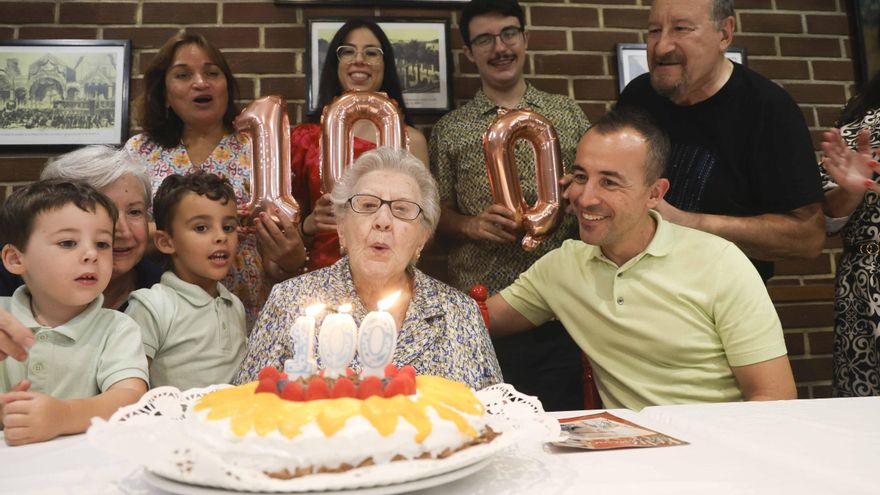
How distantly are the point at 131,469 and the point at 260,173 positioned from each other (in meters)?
1.33

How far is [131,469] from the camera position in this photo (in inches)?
44.0

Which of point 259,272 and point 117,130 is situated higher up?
point 117,130

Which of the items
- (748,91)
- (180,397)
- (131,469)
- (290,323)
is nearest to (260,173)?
(290,323)

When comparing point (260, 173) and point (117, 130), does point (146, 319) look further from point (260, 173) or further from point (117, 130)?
point (117, 130)

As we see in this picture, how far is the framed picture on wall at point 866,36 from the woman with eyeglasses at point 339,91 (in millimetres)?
2764

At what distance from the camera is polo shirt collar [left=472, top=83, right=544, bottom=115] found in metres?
3.11

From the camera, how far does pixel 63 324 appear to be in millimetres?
1725

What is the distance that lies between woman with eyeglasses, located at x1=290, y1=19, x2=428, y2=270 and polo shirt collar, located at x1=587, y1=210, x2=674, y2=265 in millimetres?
948

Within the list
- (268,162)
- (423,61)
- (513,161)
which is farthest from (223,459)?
(423,61)

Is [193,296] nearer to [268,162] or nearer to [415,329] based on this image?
[268,162]

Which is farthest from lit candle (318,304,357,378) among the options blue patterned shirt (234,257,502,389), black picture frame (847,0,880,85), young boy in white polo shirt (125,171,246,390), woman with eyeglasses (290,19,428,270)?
black picture frame (847,0,880,85)

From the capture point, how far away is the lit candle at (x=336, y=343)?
1203 millimetres

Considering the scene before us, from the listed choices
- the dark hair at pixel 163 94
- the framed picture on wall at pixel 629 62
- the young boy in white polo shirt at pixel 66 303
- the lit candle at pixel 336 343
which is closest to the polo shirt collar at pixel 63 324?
the young boy in white polo shirt at pixel 66 303

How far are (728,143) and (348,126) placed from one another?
149 centimetres
